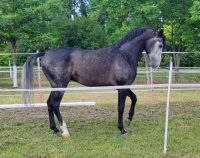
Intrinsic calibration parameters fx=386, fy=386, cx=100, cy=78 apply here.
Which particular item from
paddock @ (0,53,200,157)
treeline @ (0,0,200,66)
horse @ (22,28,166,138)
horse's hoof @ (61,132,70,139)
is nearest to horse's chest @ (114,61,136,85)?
horse @ (22,28,166,138)

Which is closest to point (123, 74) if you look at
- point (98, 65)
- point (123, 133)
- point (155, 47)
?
point (98, 65)

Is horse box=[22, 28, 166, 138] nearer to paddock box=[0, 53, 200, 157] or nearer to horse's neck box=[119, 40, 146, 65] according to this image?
horse's neck box=[119, 40, 146, 65]

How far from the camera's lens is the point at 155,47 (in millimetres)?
7082

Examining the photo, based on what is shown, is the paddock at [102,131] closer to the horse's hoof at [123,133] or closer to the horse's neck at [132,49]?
the horse's hoof at [123,133]

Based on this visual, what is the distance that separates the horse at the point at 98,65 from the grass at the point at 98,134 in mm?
469

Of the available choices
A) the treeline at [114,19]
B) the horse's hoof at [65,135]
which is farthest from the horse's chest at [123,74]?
the treeline at [114,19]

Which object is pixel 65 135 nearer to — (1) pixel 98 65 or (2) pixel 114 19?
(1) pixel 98 65

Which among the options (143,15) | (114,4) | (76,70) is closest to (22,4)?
(114,4)

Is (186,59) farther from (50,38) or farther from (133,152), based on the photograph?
(133,152)

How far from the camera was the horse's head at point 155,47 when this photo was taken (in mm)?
7047

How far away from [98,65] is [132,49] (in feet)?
2.29

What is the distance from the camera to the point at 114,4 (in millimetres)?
18031

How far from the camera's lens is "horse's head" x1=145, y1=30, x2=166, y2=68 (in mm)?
7047

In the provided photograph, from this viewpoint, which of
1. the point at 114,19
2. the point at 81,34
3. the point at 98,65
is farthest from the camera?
the point at 81,34
